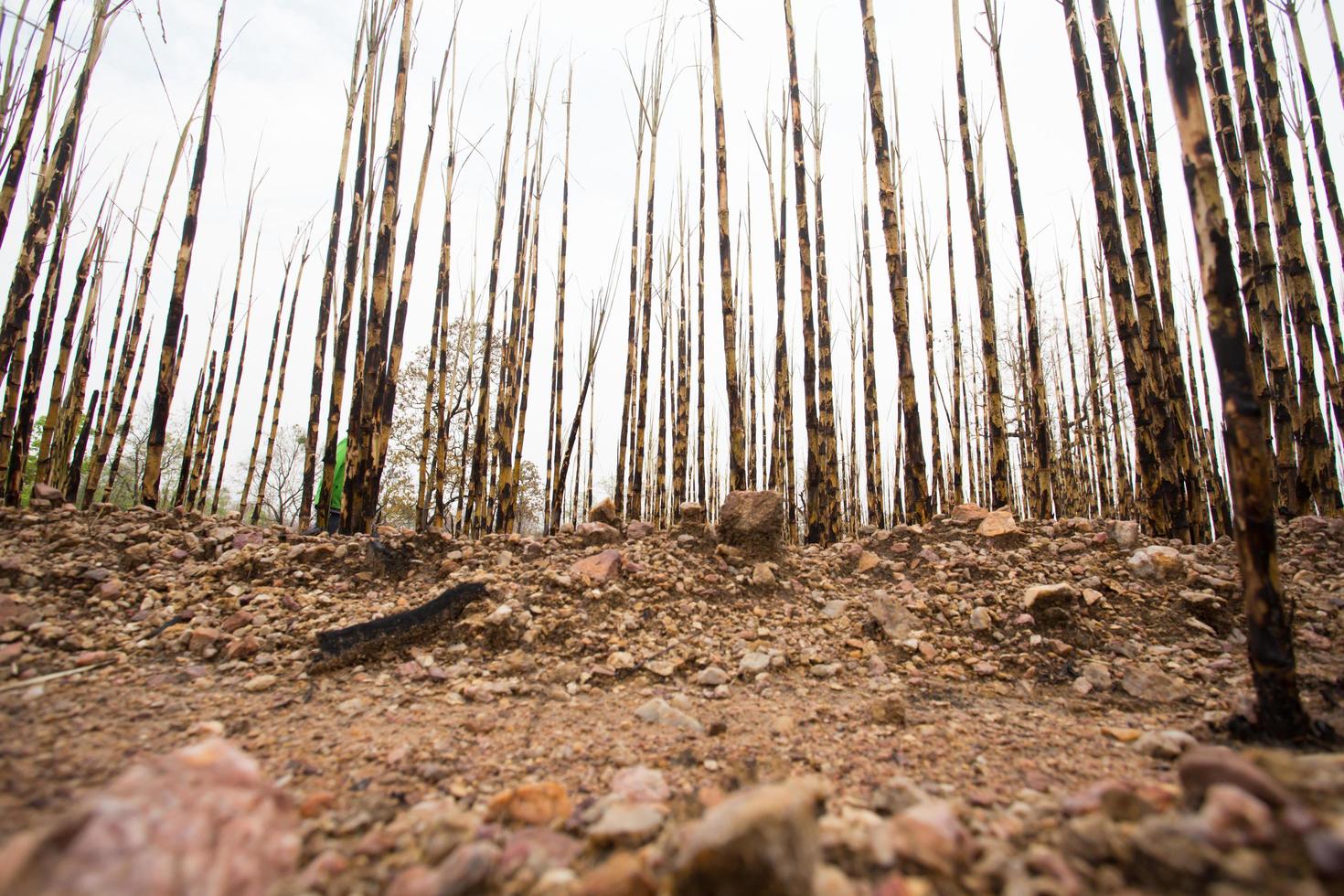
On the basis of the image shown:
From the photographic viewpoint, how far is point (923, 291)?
9.05 m

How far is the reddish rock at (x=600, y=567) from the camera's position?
3002 millimetres

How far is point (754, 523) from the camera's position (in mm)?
3457

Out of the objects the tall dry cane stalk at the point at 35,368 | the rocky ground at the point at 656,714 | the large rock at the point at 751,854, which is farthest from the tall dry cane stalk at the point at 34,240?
the large rock at the point at 751,854

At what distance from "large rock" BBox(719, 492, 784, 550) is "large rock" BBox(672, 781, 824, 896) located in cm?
249

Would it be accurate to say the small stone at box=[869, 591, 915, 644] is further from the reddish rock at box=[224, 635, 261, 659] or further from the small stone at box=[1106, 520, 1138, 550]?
the reddish rock at box=[224, 635, 261, 659]

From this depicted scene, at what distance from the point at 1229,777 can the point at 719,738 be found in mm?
1222

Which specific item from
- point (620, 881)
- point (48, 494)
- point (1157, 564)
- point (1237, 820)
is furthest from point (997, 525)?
point (48, 494)

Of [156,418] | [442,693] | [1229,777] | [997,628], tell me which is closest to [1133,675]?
[997,628]

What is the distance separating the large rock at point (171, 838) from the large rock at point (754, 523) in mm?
2646

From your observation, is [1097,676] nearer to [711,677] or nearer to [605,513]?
[711,677]

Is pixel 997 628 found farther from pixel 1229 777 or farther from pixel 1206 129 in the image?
pixel 1206 129

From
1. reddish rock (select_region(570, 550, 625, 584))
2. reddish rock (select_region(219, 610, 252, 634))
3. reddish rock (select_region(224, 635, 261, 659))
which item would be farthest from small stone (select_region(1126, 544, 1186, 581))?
reddish rock (select_region(219, 610, 252, 634))

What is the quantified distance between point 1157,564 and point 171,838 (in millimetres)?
3998

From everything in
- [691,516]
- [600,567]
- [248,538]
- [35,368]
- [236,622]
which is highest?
[35,368]
